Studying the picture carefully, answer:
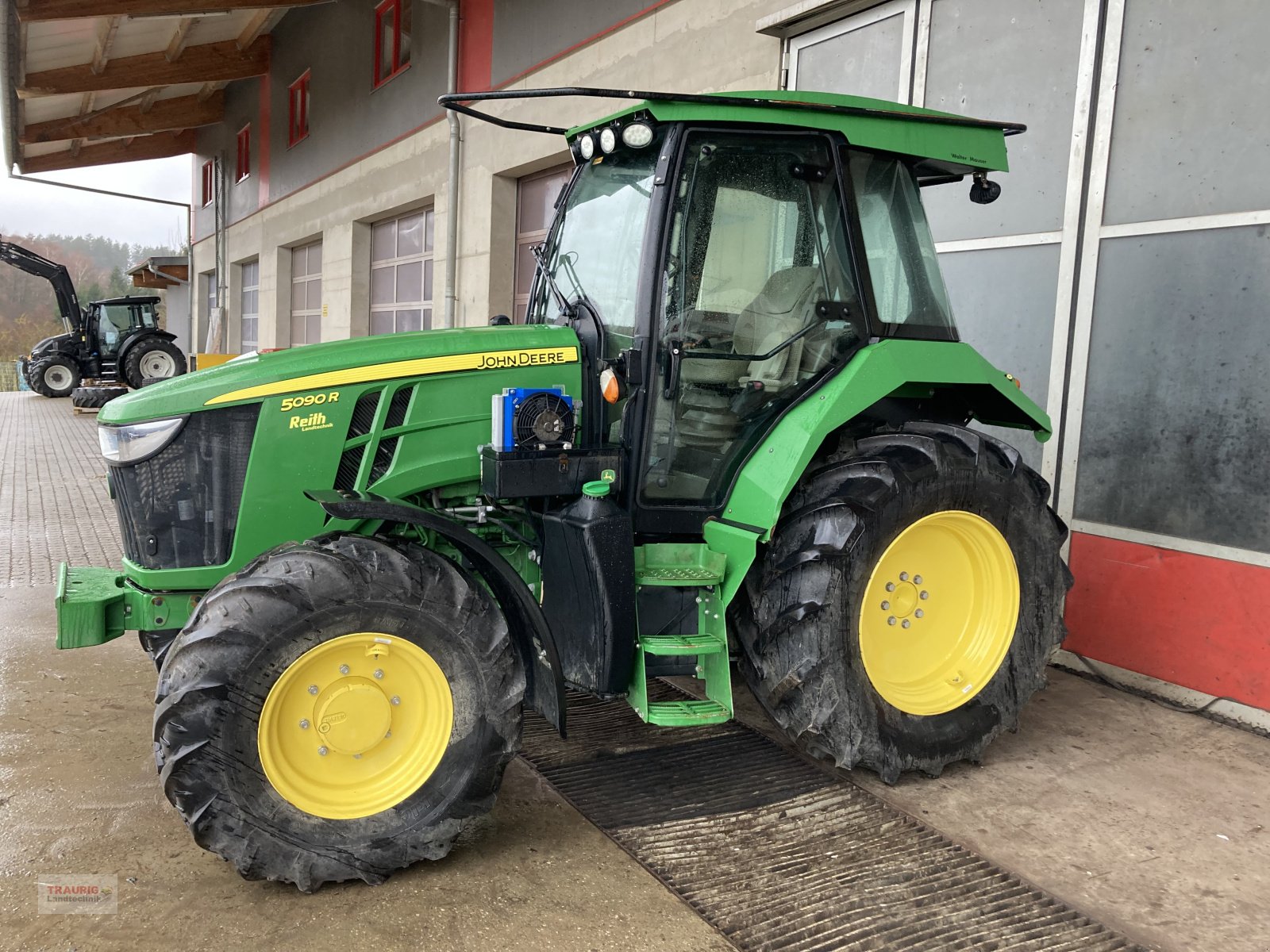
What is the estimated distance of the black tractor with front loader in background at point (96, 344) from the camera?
21141 millimetres

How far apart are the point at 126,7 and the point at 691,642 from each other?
11.9 m

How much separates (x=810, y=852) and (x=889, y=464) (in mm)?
1265

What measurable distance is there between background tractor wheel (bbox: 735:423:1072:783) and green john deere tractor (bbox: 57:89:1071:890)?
0.04 ft

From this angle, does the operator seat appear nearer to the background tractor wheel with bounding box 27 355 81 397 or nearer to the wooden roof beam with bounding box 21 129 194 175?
the background tractor wheel with bounding box 27 355 81 397

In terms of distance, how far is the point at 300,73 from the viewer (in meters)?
16.8

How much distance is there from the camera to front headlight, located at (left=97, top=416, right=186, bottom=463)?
117 inches

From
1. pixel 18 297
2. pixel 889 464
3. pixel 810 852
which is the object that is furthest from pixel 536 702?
pixel 18 297

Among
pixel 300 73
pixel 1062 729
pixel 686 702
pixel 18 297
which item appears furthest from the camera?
pixel 18 297

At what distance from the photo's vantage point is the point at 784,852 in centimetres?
299

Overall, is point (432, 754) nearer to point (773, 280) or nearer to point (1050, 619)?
point (773, 280)

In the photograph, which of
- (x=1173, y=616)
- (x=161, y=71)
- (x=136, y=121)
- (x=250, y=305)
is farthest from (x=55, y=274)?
(x=1173, y=616)

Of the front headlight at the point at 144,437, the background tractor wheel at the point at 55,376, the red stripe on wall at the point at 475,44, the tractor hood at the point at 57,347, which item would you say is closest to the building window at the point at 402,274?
the red stripe on wall at the point at 475,44

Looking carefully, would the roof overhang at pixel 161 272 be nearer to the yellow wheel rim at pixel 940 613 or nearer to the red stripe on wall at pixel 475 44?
the red stripe on wall at pixel 475 44

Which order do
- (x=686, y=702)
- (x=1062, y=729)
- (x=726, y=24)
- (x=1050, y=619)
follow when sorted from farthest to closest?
(x=726, y=24), (x=1062, y=729), (x=1050, y=619), (x=686, y=702)
